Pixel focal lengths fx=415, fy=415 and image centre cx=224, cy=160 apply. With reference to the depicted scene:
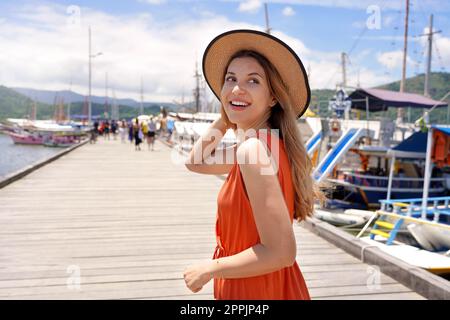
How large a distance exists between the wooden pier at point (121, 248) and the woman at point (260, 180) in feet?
6.82

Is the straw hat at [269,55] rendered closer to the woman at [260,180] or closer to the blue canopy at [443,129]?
the woman at [260,180]

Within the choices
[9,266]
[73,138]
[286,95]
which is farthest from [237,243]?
[73,138]

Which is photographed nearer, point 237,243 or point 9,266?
point 237,243

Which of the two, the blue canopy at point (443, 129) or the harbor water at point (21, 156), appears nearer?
the blue canopy at point (443, 129)

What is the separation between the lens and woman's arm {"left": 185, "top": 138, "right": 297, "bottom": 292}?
1.21m

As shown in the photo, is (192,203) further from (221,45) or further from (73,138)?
(73,138)

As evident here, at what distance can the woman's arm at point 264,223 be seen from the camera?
121 cm

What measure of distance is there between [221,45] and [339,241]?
12.6 feet

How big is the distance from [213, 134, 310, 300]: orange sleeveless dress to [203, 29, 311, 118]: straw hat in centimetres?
24

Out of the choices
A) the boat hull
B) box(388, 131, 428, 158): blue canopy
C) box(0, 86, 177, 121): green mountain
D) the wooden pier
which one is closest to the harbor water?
the boat hull

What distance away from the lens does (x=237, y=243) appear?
1.37 m

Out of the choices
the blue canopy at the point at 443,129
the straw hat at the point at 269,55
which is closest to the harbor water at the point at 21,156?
the blue canopy at the point at 443,129

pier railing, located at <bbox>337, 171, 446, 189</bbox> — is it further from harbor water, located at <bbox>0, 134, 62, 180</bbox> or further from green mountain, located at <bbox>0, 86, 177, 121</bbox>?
green mountain, located at <bbox>0, 86, 177, 121</bbox>
